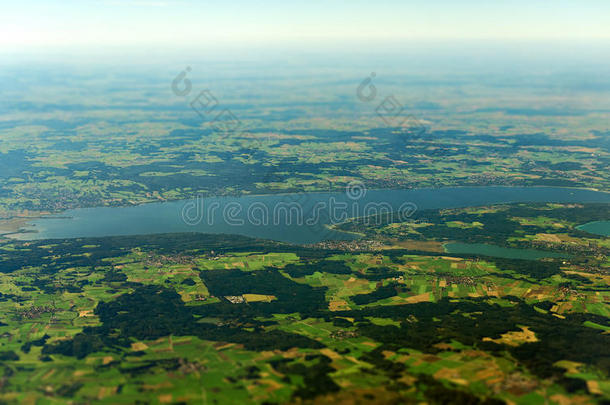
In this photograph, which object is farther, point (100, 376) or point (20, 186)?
point (20, 186)

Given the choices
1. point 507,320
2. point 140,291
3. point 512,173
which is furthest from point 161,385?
point 512,173

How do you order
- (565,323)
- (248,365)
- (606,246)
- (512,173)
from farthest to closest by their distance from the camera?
(512,173)
(606,246)
(565,323)
(248,365)

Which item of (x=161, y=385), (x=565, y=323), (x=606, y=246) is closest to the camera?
(x=161, y=385)

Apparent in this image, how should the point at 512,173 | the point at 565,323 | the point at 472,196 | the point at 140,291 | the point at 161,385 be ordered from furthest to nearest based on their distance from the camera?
1. the point at 512,173
2. the point at 472,196
3. the point at 140,291
4. the point at 565,323
5. the point at 161,385

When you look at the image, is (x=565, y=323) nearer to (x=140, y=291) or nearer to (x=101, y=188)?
(x=140, y=291)

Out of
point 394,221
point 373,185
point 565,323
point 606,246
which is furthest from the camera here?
point 373,185

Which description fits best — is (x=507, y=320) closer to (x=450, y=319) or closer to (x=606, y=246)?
(x=450, y=319)

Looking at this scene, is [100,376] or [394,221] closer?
[100,376]

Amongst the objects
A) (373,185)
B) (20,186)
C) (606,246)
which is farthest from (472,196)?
(20,186)

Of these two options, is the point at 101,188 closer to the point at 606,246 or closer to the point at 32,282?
the point at 32,282
